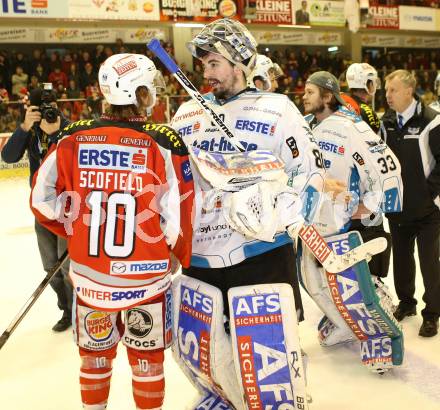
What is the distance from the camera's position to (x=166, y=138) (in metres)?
1.89

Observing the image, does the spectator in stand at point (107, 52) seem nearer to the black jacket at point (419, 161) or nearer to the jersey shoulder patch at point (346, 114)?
the black jacket at point (419, 161)

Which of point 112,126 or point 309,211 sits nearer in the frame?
point 112,126

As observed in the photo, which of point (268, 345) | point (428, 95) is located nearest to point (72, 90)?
point (428, 95)

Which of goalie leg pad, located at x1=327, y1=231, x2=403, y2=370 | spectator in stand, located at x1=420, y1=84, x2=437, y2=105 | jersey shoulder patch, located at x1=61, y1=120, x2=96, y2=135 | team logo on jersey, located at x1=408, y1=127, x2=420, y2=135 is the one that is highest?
spectator in stand, located at x1=420, y1=84, x2=437, y2=105

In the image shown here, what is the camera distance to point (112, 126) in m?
1.91

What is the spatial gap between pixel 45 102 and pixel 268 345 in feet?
6.65

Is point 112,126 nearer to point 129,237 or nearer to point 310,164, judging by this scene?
point 129,237

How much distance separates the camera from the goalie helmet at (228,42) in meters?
1.99

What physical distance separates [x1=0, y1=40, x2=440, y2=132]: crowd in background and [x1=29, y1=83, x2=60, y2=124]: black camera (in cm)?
559

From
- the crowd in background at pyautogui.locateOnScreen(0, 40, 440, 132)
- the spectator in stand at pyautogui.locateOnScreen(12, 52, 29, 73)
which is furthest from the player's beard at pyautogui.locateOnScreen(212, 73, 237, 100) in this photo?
the spectator in stand at pyautogui.locateOnScreen(12, 52, 29, 73)

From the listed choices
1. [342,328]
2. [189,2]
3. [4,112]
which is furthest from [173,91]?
[342,328]

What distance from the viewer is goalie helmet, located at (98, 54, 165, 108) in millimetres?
1936

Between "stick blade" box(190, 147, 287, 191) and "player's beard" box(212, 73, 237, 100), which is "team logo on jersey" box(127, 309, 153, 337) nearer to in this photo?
"stick blade" box(190, 147, 287, 191)

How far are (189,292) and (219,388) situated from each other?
38 centimetres
